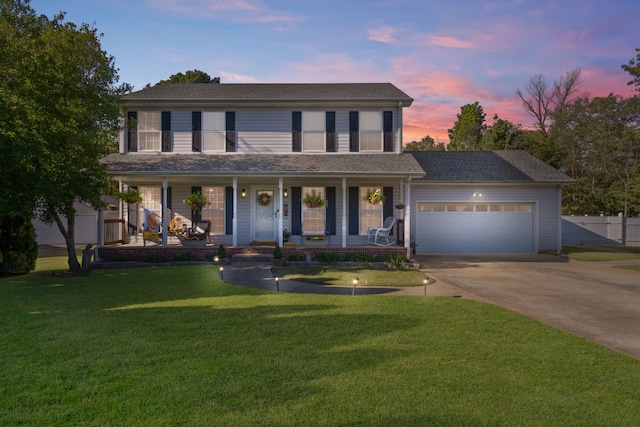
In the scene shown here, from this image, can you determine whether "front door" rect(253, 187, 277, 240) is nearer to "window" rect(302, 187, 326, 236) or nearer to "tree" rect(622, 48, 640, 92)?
"window" rect(302, 187, 326, 236)

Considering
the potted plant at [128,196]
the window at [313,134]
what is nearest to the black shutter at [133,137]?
the potted plant at [128,196]

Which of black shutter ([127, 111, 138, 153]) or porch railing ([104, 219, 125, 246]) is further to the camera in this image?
black shutter ([127, 111, 138, 153])

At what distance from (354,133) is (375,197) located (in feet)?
8.99

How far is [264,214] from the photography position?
604 inches

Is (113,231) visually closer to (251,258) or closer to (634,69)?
(251,258)

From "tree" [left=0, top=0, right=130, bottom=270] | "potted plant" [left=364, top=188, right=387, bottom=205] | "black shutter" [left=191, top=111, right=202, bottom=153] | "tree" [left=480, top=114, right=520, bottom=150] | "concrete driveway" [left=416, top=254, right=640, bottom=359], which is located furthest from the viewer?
"tree" [left=480, top=114, right=520, bottom=150]

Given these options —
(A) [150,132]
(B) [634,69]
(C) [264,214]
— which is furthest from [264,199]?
(B) [634,69]

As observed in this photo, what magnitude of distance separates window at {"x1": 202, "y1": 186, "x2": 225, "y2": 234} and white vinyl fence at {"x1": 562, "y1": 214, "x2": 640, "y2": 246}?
18856mm

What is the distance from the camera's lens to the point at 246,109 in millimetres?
15094

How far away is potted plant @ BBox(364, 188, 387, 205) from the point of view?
47.5ft

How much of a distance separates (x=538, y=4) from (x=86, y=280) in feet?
53.7

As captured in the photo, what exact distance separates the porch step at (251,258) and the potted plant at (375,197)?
4451mm

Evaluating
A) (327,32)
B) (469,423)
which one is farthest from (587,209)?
(469,423)

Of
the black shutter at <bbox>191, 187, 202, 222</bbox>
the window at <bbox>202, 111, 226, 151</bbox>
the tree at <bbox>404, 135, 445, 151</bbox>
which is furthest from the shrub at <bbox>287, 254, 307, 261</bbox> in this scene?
the tree at <bbox>404, 135, 445, 151</bbox>
